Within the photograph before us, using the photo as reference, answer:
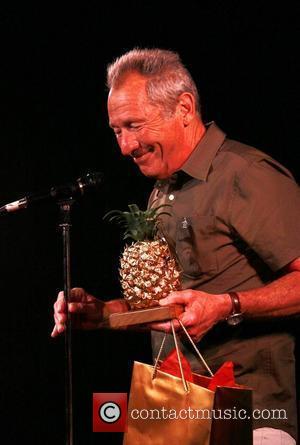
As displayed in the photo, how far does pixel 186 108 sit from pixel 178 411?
3.41 feet

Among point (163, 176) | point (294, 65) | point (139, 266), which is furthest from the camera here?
point (294, 65)

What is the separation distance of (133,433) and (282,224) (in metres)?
0.73

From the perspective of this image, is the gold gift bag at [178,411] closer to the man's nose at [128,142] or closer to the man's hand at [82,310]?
the man's hand at [82,310]

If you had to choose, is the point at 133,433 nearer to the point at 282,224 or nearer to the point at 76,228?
the point at 282,224

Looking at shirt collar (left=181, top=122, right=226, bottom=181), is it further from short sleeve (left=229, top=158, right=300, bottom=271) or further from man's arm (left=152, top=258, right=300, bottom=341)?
man's arm (left=152, top=258, right=300, bottom=341)

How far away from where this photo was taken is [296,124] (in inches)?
123

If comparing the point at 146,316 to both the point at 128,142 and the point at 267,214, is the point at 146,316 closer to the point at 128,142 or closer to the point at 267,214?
the point at 267,214

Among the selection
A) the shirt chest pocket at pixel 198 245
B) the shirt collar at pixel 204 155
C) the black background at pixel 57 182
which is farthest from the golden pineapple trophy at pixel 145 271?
the black background at pixel 57 182

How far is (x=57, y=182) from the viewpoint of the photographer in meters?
3.53

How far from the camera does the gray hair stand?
231 centimetres

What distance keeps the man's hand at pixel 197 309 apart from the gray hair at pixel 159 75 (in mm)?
715

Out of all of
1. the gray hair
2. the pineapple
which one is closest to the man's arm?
the pineapple

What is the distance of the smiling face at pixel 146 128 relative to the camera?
2289 millimetres

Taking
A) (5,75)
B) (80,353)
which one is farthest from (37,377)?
(5,75)
